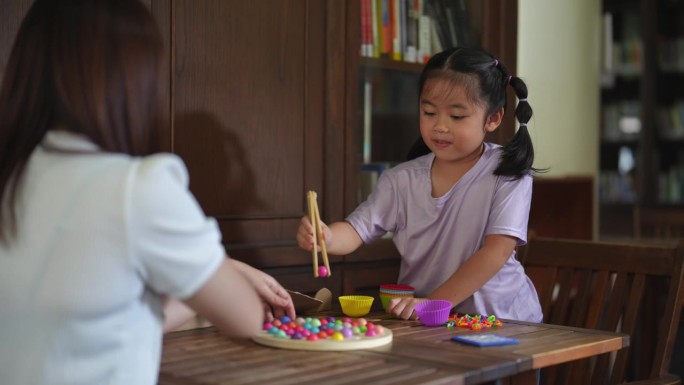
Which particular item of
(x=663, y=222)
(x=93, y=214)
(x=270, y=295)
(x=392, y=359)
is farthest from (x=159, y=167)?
(x=663, y=222)

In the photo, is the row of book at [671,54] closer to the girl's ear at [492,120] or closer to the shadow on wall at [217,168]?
the girl's ear at [492,120]

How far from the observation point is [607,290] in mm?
2178

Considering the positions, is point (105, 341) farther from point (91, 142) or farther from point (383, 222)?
point (383, 222)

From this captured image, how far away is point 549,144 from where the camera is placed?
3736 millimetres

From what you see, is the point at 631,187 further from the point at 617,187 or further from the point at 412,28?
the point at 412,28

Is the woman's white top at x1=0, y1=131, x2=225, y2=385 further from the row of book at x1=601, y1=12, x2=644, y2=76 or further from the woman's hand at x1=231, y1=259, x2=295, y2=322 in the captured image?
the row of book at x1=601, y1=12, x2=644, y2=76

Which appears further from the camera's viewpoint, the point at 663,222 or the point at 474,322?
the point at 663,222

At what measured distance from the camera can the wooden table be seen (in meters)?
1.32

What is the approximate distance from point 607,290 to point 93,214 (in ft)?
4.88

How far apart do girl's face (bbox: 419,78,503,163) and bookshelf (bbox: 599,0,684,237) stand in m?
3.82

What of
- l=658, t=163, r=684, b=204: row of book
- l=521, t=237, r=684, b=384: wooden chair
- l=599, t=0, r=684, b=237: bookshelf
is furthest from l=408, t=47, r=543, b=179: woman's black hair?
l=658, t=163, r=684, b=204: row of book

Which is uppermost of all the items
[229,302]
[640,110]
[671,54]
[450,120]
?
[671,54]

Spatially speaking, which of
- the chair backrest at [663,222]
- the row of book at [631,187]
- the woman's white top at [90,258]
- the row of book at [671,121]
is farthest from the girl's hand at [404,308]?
the row of book at [671,121]

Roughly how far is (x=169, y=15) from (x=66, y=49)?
1.02 meters
